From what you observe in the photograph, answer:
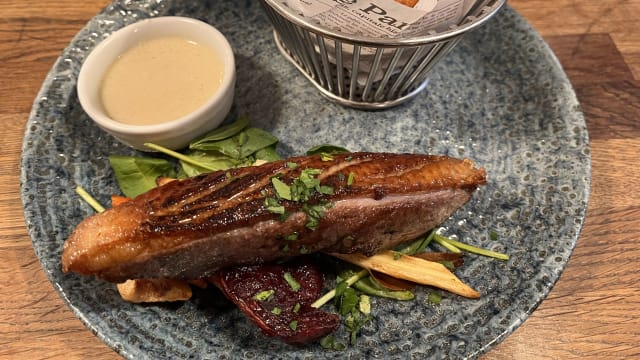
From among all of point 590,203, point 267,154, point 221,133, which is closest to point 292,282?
point 267,154

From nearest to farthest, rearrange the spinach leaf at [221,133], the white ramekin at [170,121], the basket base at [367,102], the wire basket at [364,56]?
the wire basket at [364,56]
the white ramekin at [170,121]
the spinach leaf at [221,133]
the basket base at [367,102]

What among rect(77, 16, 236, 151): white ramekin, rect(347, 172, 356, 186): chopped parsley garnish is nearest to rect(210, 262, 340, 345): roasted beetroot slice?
rect(347, 172, 356, 186): chopped parsley garnish

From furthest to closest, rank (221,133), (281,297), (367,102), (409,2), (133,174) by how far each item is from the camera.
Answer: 1. (367,102)
2. (221,133)
3. (133,174)
4. (409,2)
5. (281,297)

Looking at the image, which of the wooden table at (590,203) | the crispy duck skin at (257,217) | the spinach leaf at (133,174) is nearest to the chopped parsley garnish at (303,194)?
the crispy duck skin at (257,217)

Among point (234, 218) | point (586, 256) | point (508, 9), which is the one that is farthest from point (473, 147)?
point (234, 218)

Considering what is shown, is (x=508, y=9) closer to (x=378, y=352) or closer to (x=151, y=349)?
(x=378, y=352)

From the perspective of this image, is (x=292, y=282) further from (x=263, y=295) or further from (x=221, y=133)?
(x=221, y=133)

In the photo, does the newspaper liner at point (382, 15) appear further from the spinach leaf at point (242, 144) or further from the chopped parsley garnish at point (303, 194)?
the chopped parsley garnish at point (303, 194)
